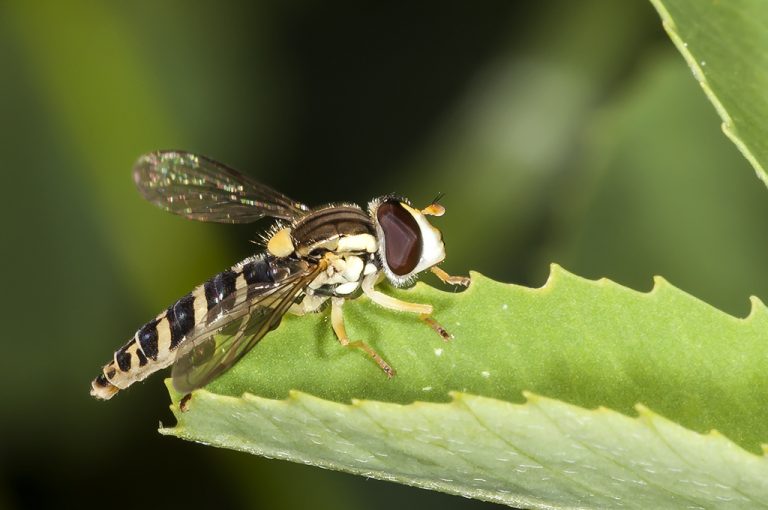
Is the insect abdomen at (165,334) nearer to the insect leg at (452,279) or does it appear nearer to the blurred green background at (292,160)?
the insect leg at (452,279)

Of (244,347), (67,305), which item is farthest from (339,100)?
(244,347)

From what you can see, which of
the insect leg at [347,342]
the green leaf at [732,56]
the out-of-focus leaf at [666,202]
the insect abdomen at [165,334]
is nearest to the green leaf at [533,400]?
the insect leg at [347,342]

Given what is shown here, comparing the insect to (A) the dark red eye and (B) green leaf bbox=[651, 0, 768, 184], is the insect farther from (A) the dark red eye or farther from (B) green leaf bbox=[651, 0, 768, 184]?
(B) green leaf bbox=[651, 0, 768, 184]

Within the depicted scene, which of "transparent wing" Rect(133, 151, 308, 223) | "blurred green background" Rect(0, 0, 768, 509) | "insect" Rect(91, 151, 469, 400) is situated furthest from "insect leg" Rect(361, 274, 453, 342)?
"blurred green background" Rect(0, 0, 768, 509)

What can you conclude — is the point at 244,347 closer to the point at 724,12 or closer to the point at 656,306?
the point at 656,306

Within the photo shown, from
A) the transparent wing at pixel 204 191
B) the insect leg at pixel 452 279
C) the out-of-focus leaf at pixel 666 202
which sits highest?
the out-of-focus leaf at pixel 666 202

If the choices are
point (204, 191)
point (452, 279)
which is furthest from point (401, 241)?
point (204, 191)
